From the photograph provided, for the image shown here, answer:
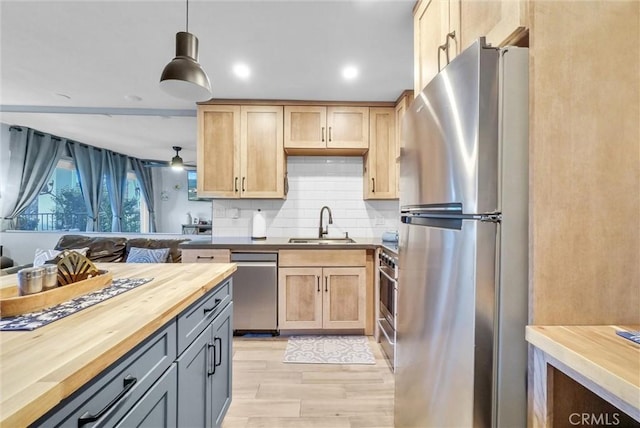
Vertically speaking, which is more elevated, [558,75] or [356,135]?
[356,135]

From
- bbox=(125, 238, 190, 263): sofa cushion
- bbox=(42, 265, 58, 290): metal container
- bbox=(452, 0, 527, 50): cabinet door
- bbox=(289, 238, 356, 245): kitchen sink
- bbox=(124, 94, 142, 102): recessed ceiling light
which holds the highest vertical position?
bbox=(124, 94, 142, 102): recessed ceiling light

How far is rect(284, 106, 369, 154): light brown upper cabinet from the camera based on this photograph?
3.11 m


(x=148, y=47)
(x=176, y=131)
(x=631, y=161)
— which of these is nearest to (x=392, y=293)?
(x=631, y=161)

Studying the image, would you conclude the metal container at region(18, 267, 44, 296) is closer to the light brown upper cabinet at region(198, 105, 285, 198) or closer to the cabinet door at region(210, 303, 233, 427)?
the cabinet door at region(210, 303, 233, 427)

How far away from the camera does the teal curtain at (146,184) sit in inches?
254

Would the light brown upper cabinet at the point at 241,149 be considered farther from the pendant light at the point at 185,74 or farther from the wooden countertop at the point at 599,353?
the wooden countertop at the point at 599,353

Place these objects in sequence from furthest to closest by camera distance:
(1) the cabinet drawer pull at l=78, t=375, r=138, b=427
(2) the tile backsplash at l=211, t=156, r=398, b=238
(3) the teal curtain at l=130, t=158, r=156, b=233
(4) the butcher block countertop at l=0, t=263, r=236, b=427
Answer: (3) the teal curtain at l=130, t=158, r=156, b=233
(2) the tile backsplash at l=211, t=156, r=398, b=238
(1) the cabinet drawer pull at l=78, t=375, r=138, b=427
(4) the butcher block countertop at l=0, t=263, r=236, b=427

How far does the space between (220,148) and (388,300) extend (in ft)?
7.40

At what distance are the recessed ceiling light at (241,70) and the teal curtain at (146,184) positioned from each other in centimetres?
504

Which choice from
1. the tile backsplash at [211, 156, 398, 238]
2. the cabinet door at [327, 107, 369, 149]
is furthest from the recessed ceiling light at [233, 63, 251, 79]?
the tile backsplash at [211, 156, 398, 238]

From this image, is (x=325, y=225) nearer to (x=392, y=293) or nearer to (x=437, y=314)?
(x=392, y=293)

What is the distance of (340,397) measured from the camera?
6.38 feet

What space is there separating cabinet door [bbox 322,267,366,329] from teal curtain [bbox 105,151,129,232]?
5.12 metres

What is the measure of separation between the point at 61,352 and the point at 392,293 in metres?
1.98
